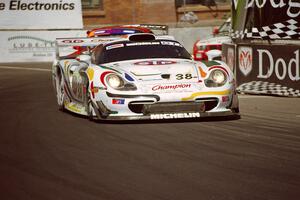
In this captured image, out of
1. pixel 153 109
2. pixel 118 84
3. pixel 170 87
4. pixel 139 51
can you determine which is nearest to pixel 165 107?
pixel 153 109

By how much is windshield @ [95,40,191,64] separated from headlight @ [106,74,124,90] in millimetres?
924

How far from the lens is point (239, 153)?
719cm

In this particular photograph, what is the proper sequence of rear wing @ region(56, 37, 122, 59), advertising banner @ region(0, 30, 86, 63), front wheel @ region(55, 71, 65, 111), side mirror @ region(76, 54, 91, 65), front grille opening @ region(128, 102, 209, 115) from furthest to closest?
1. advertising banner @ region(0, 30, 86, 63)
2. rear wing @ region(56, 37, 122, 59)
3. front wheel @ region(55, 71, 65, 111)
4. side mirror @ region(76, 54, 91, 65)
5. front grille opening @ region(128, 102, 209, 115)

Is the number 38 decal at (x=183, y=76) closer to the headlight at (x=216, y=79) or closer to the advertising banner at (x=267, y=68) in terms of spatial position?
the headlight at (x=216, y=79)

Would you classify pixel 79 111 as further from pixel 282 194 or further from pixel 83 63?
pixel 282 194

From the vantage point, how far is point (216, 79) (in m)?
9.68

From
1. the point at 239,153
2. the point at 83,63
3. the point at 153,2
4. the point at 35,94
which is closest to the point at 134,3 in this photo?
the point at 153,2

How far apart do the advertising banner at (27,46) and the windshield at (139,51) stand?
15.4 metres

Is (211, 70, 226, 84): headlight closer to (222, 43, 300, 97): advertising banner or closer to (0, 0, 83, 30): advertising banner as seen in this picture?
(222, 43, 300, 97): advertising banner

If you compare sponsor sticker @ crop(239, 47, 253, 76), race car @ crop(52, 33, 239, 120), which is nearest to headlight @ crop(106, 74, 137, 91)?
race car @ crop(52, 33, 239, 120)

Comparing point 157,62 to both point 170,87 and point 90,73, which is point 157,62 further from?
point 90,73

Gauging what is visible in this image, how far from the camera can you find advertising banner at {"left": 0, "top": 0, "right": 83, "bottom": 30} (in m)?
28.2

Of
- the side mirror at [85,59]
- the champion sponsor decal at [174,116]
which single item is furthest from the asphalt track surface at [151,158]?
the side mirror at [85,59]

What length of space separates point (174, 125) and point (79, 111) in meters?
1.67
